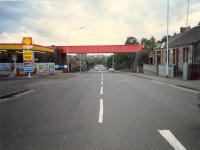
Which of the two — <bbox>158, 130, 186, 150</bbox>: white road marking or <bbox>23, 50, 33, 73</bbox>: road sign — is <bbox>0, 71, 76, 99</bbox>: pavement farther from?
<bbox>158, 130, 186, 150</bbox>: white road marking

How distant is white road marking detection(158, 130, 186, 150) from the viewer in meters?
5.86

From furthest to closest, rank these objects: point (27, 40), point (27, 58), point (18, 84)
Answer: point (27, 58) → point (27, 40) → point (18, 84)

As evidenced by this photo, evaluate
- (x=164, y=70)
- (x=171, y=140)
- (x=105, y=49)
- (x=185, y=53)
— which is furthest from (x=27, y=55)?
(x=105, y=49)

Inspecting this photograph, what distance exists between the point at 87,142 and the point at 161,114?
4.02 meters

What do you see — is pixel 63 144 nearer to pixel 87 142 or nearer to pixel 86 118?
pixel 87 142

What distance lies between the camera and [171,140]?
638 centimetres

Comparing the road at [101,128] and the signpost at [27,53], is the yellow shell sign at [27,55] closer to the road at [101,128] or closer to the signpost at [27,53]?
the signpost at [27,53]

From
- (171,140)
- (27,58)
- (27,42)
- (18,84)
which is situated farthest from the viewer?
(27,58)

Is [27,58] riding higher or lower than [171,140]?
higher

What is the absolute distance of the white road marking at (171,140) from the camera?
19.2ft

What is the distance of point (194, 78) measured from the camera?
33.1 meters

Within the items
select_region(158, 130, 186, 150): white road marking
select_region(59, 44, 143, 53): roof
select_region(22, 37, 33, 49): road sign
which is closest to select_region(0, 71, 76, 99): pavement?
select_region(22, 37, 33, 49): road sign

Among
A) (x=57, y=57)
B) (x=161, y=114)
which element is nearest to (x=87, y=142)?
(x=161, y=114)

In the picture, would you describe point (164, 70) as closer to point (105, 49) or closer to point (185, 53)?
point (185, 53)
